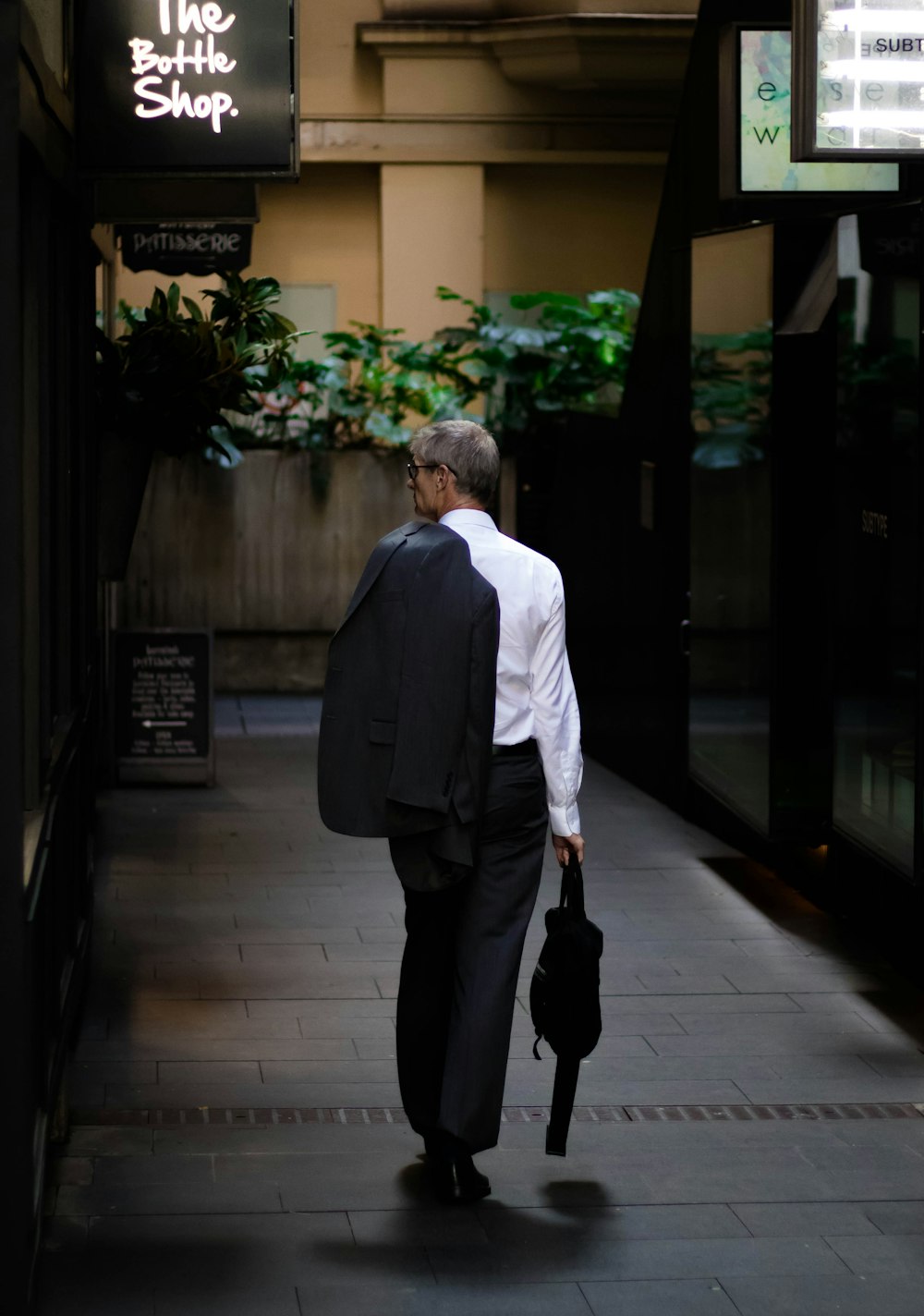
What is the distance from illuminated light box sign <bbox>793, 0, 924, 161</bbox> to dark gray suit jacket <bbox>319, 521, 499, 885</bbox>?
1949mm

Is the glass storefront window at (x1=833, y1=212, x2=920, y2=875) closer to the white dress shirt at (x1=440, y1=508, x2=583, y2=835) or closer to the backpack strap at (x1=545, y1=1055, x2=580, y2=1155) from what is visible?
the white dress shirt at (x1=440, y1=508, x2=583, y2=835)

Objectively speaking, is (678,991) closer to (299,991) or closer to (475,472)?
(299,991)

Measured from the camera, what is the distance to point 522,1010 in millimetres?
6480

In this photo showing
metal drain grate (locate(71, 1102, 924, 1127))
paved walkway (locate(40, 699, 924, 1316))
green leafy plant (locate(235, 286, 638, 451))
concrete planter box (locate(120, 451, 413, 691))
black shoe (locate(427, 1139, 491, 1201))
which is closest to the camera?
paved walkway (locate(40, 699, 924, 1316))

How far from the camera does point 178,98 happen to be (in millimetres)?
5434

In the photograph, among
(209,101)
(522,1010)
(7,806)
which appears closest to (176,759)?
(522,1010)

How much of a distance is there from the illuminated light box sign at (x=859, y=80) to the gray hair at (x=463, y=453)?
1636mm

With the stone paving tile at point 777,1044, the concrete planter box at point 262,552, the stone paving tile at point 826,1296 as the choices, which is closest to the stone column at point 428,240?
the concrete planter box at point 262,552

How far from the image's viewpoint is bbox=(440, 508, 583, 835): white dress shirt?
4766 mm

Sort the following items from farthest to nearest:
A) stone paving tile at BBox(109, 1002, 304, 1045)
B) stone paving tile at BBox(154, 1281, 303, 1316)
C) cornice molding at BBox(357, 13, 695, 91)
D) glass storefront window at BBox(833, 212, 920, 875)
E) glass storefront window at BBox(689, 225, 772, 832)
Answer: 1. cornice molding at BBox(357, 13, 695, 91)
2. glass storefront window at BBox(689, 225, 772, 832)
3. glass storefront window at BBox(833, 212, 920, 875)
4. stone paving tile at BBox(109, 1002, 304, 1045)
5. stone paving tile at BBox(154, 1281, 303, 1316)

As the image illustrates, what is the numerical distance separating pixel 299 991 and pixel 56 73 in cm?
307

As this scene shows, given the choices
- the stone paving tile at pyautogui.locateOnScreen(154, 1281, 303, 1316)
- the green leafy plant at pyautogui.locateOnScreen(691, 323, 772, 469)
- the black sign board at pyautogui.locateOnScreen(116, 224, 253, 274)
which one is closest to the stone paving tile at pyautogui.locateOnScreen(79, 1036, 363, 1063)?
the stone paving tile at pyautogui.locateOnScreen(154, 1281, 303, 1316)

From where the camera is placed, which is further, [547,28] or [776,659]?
[547,28]

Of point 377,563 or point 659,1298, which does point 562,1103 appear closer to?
point 659,1298
